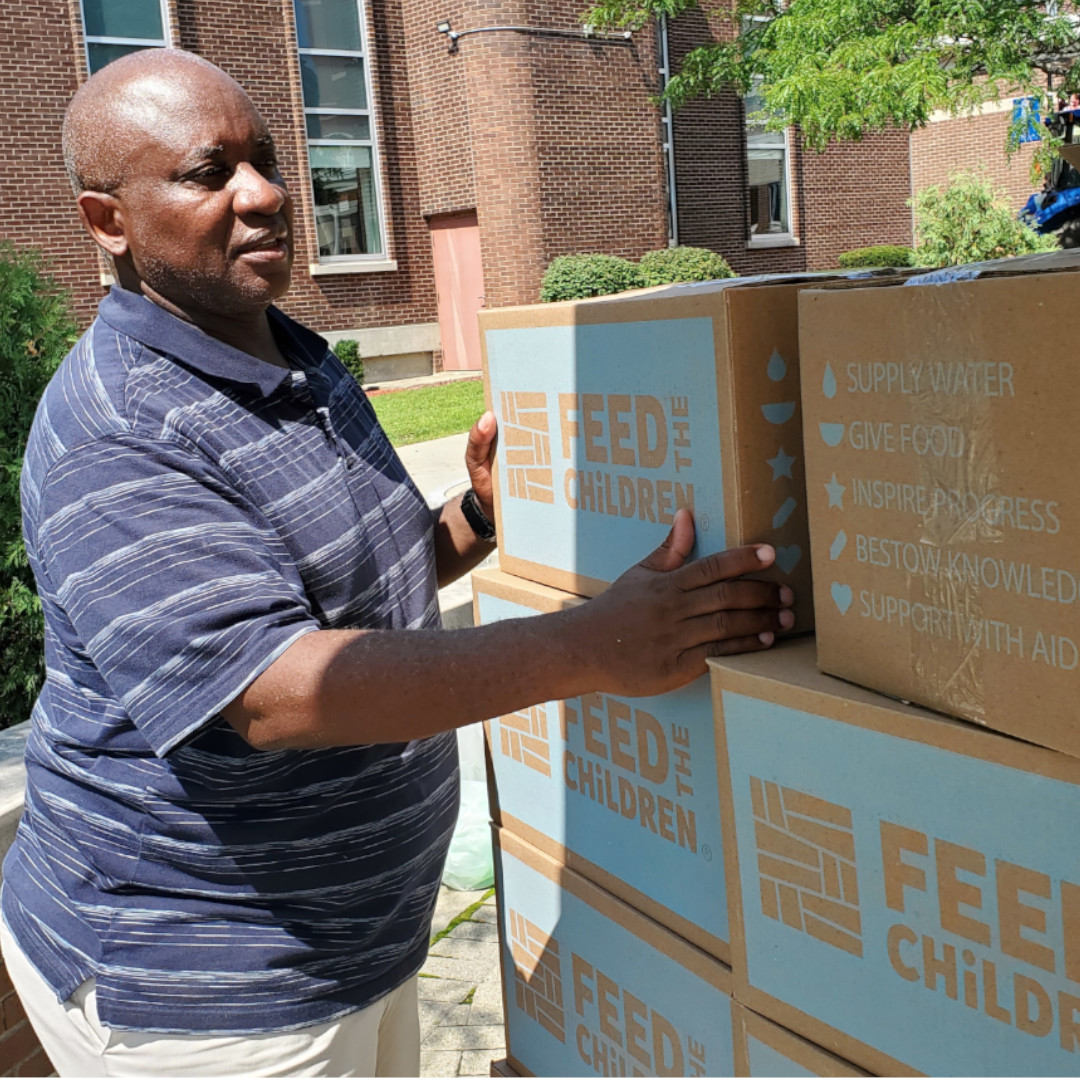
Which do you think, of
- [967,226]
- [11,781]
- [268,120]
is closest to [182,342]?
[11,781]

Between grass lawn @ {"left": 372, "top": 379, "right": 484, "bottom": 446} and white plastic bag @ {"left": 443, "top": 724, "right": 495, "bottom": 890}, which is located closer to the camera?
white plastic bag @ {"left": 443, "top": 724, "right": 495, "bottom": 890}

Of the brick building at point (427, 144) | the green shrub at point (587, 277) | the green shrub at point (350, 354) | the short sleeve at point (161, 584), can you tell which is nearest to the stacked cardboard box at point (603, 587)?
the short sleeve at point (161, 584)

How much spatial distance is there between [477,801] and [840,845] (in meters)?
2.55

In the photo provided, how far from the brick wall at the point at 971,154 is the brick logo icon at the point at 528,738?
22109mm

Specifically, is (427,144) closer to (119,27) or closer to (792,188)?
(119,27)

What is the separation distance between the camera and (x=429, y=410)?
491 inches

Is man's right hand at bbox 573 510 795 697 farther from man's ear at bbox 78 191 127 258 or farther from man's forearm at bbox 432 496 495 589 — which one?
man's ear at bbox 78 191 127 258

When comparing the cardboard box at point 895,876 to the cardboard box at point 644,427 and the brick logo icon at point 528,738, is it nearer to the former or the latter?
the cardboard box at point 644,427

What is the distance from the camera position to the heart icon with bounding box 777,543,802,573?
1515 mm

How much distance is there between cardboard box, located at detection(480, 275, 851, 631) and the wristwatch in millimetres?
70

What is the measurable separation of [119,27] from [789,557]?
1489cm

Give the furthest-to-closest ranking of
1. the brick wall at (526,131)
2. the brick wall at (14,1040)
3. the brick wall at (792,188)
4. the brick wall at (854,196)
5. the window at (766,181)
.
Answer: the brick wall at (854,196) → the window at (766,181) → the brick wall at (792,188) → the brick wall at (526,131) → the brick wall at (14,1040)

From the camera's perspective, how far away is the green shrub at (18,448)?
128 inches

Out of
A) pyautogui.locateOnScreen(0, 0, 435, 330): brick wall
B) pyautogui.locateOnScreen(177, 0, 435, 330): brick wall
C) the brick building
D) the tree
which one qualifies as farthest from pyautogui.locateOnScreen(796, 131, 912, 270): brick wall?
the tree
